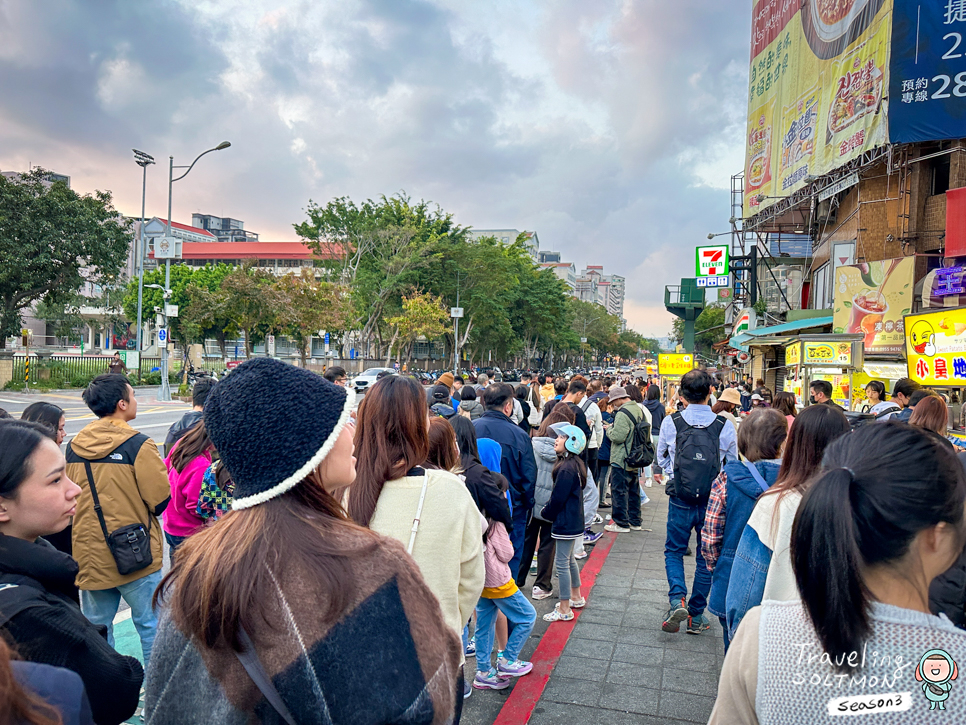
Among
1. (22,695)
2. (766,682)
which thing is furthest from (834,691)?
(22,695)

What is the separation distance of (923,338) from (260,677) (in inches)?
325

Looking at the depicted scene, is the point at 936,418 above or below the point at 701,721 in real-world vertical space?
above

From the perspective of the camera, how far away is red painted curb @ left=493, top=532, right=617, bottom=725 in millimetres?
3742

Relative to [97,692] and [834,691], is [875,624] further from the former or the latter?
[97,692]

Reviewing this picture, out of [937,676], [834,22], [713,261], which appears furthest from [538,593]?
[713,261]

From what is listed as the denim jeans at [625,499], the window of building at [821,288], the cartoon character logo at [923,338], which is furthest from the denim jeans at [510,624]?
the window of building at [821,288]

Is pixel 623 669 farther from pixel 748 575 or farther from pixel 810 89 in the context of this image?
pixel 810 89

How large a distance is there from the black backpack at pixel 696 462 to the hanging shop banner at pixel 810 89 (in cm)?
1327

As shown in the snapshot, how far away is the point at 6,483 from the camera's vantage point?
2119 mm

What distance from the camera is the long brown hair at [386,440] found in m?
2.64

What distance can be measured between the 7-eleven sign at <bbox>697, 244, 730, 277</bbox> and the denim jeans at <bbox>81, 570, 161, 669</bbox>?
31371mm

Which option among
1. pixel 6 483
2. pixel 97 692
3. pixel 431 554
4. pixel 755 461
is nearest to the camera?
pixel 97 692

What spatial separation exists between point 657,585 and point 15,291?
102ft

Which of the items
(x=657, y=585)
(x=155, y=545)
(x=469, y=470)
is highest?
(x=469, y=470)
